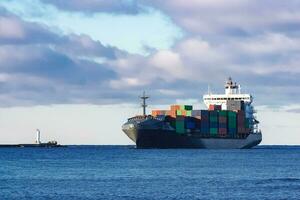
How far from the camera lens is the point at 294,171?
12088 centimetres

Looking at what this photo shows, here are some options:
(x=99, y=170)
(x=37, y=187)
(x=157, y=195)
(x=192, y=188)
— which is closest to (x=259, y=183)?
(x=192, y=188)

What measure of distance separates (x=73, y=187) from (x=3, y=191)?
775 centimetres

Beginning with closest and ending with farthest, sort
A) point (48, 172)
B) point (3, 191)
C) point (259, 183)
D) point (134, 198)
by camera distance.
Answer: point (134, 198), point (3, 191), point (259, 183), point (48, 172)

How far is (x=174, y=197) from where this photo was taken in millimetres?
77688

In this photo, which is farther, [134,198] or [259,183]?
[259,183]

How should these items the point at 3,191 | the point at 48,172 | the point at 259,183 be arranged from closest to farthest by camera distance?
the point at 3,191
the point at 259,183
the point at 48,172

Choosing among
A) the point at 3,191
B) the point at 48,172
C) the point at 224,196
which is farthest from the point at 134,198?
the point at 48,172

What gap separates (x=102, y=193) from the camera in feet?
269

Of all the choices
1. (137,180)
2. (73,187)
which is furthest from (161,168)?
(73,187)

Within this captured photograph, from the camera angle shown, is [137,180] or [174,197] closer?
[174,197]

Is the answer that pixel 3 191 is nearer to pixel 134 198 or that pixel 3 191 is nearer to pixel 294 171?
pixel 134 198

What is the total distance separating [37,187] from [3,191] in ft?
17.5

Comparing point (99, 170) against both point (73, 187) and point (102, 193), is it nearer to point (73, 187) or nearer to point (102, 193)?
point (73, 187)

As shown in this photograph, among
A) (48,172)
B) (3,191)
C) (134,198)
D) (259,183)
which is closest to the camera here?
(134,198)
